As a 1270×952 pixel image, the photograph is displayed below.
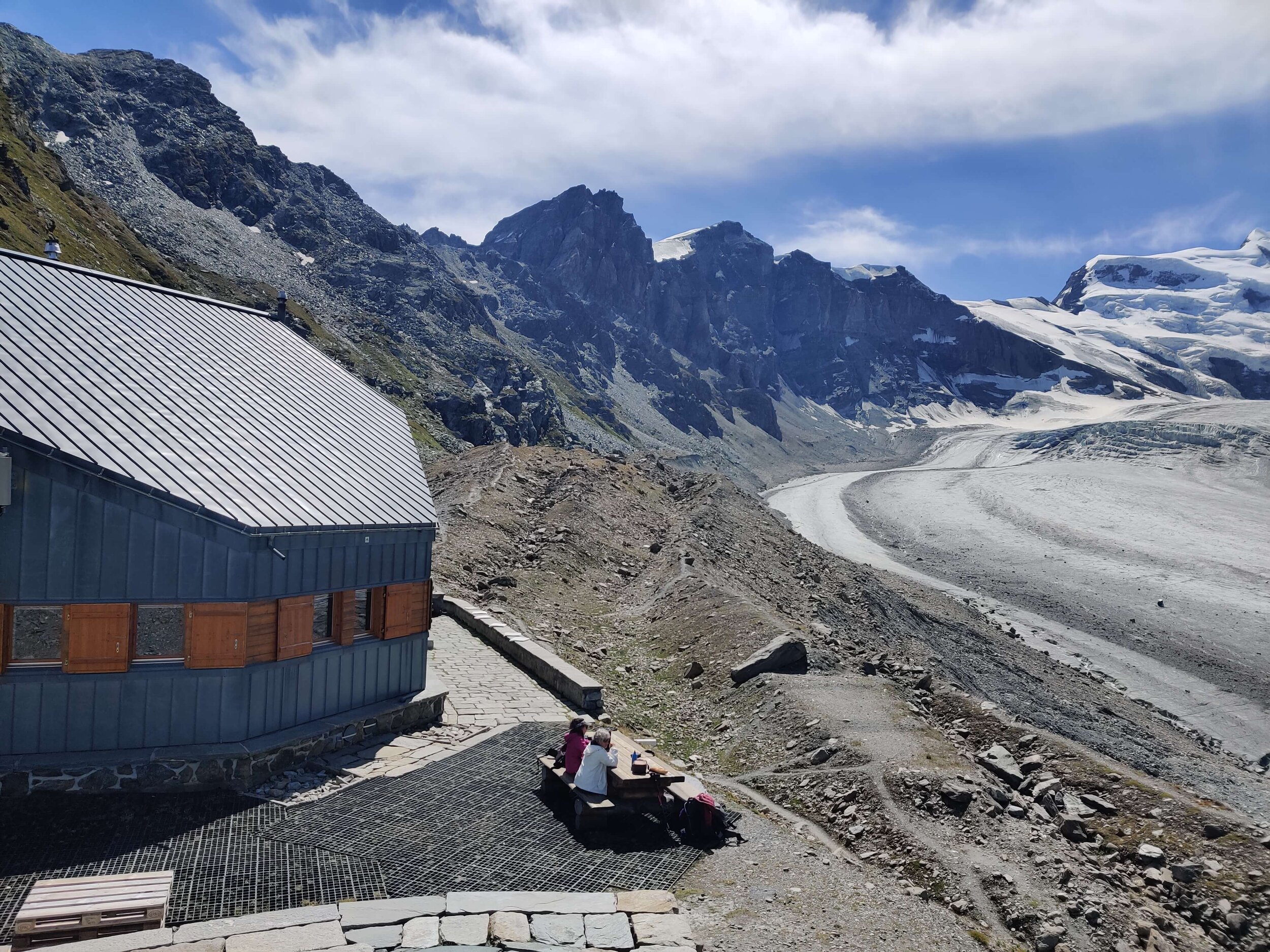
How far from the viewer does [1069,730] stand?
2969 cm

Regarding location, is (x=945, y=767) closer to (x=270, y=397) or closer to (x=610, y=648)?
(x=610, y=648)

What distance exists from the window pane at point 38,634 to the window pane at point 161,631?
1.03m

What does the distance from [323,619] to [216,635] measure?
2258 mm

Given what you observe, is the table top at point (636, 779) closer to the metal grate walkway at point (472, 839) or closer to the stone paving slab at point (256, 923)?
the metal grate walkway at point (472, 839)

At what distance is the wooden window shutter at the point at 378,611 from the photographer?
15789mm

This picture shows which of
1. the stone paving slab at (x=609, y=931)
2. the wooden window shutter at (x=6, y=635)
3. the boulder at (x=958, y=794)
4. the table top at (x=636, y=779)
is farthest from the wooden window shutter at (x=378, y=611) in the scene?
the boulder at (x=958, y=794)

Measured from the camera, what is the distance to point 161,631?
1287cm

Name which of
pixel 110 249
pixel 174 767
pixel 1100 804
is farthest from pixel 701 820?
pixel 110 249

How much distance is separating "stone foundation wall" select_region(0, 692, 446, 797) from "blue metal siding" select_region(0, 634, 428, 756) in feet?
0.66

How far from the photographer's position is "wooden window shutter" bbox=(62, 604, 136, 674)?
483 inches

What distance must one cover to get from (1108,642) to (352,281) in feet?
413

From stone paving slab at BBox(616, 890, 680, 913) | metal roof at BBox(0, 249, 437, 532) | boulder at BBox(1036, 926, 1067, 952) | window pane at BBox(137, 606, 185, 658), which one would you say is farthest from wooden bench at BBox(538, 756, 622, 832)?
window pane at BBox(137, 606, 185, 658)

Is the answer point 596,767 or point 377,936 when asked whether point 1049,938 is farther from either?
point 377,936

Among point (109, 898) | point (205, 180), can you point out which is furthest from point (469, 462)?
point (205, 180)
